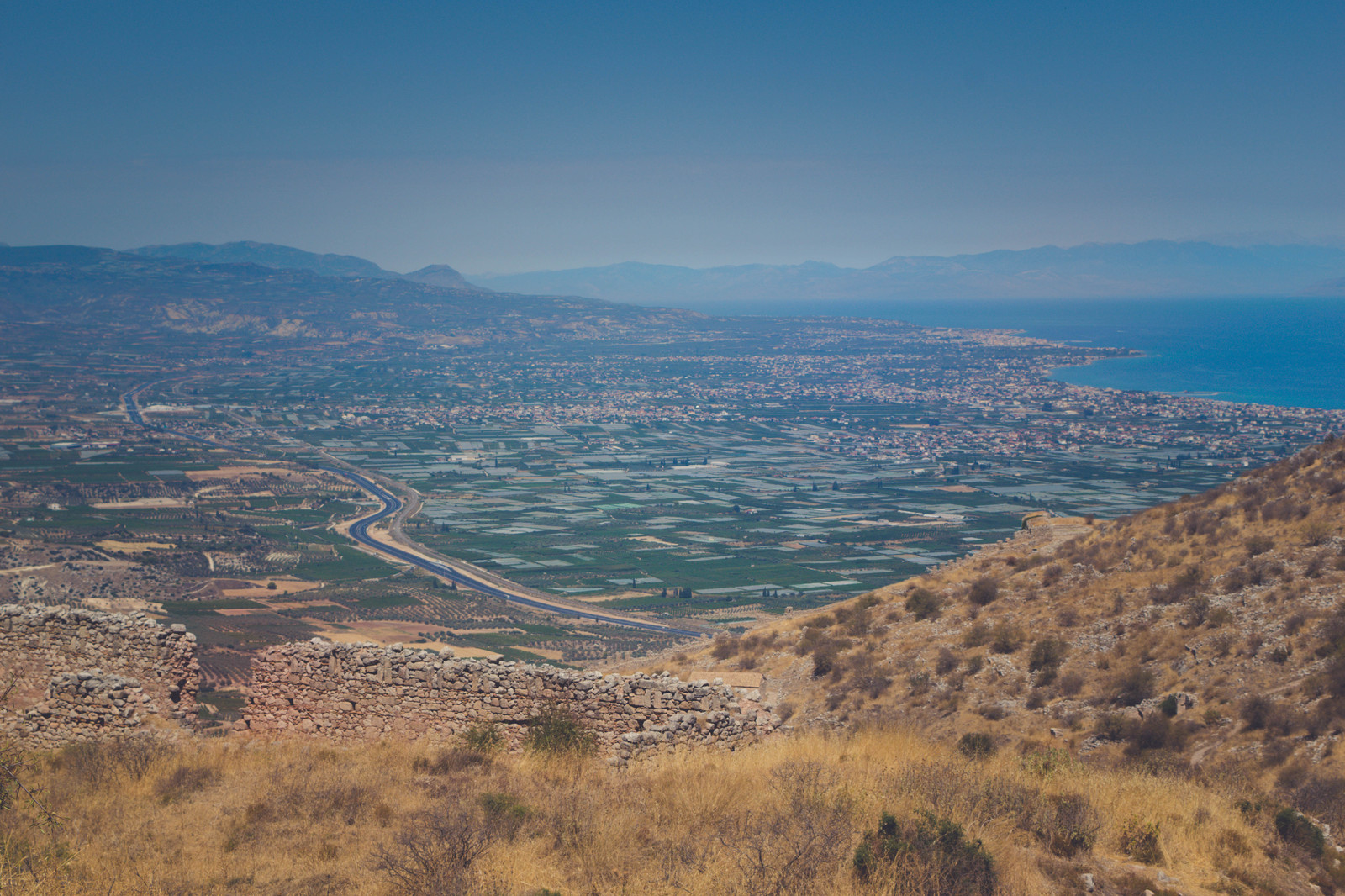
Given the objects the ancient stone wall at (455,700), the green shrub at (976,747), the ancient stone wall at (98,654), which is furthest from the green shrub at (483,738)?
the green shrub at (976,747)

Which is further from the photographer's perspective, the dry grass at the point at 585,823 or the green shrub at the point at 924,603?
the green shrub at the point at 924,603

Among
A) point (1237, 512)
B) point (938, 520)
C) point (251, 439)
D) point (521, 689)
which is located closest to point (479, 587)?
point (938, 520)

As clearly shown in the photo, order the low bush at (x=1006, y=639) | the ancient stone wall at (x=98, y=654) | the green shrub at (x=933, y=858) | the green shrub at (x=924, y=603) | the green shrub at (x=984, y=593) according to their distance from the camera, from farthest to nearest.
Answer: the green shrub at (x=924, y=603), the green shrub at (x=984, y=593), the low bush at (x=1006, y=639), the ancient stone wall at (x=98, y=654), the green shrub at (x=933, y=858)

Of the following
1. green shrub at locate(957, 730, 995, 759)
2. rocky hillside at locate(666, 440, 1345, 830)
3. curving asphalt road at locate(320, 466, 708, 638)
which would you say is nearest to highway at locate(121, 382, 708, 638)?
curving asphalt road at locate(320, 466, 708, 638)

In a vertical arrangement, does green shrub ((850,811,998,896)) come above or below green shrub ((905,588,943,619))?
above

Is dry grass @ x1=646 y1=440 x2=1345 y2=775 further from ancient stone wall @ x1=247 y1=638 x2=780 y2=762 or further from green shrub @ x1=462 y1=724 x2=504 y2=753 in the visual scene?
green shrub @ x1=462 y1=724 x2=504 y2=753

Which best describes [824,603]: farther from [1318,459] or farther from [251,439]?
[251,439]

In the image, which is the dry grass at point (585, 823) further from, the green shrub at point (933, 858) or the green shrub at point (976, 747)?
the green shrub at point (976, 747)
